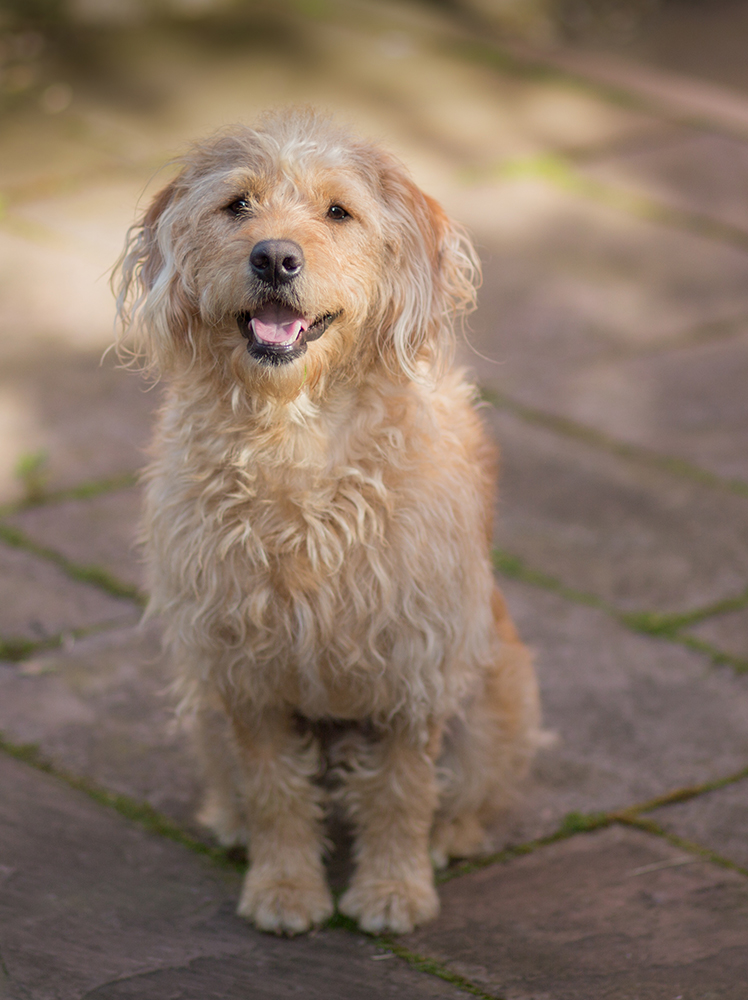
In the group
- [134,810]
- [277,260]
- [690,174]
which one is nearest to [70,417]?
[134,810]

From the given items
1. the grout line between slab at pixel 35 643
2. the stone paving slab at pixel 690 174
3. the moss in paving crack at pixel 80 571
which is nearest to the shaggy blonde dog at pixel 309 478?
the grout line between slab at pixel 35 643

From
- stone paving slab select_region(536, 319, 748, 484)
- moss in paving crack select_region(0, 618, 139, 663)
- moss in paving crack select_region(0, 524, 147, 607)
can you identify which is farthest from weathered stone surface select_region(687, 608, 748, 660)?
moss in paving crack select_region(0, 618, 139, 663)

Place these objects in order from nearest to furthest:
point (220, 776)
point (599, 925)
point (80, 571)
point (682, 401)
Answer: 1. point (599, 925)
2. point (220, 776)
3. point (80, 571)
4. point (682, 401)

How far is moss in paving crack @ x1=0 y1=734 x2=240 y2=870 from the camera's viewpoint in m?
3.44

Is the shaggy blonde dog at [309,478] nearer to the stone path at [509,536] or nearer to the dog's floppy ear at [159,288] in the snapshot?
the dog's floppy ear at [159,288]

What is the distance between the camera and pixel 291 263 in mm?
2783

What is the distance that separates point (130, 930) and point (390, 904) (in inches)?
24.2

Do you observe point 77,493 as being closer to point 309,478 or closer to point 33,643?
point 33,643

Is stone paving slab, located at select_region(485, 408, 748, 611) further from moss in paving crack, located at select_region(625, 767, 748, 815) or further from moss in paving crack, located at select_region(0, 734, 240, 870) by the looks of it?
moss in paving crack, located at select_region(0, 734, 240, 870)

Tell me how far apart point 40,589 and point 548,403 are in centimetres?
237

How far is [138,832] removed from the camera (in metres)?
3.40

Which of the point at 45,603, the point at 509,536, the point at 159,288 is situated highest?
the point at 159,288

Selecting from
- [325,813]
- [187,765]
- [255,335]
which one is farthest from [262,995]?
[255,335]

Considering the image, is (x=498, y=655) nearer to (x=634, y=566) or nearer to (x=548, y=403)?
(x=634, y=566)
